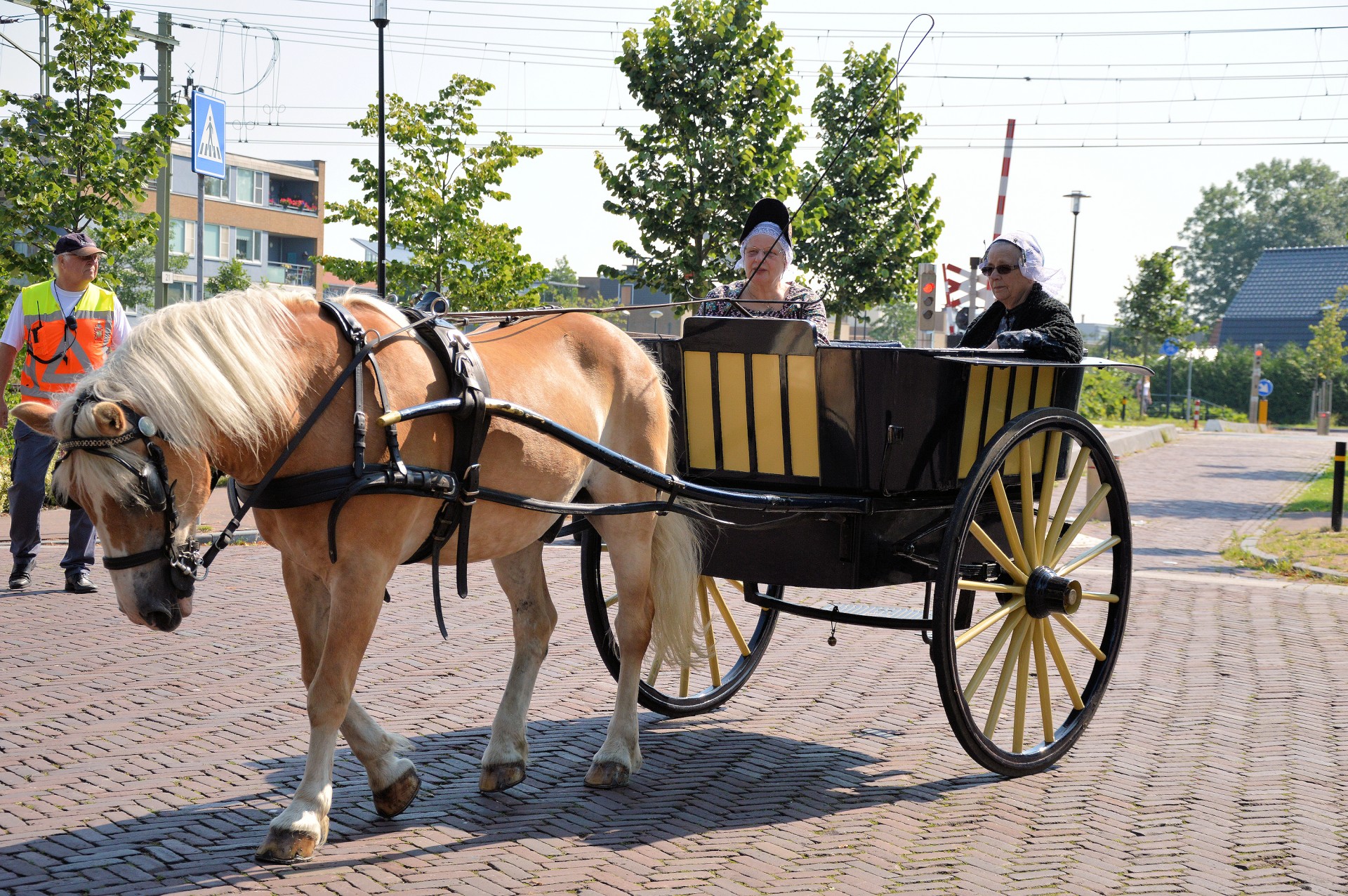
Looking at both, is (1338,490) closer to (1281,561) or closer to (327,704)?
(1281,561)

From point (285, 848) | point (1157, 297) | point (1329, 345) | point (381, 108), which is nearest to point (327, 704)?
point (285, 848)

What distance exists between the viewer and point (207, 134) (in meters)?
14.0

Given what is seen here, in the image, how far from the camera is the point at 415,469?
11.7 feet

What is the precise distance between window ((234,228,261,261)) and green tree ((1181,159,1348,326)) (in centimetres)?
7735

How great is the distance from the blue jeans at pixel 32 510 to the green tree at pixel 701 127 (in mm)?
10446

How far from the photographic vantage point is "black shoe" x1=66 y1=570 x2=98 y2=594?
24.7 feet

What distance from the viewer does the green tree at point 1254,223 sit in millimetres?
99562

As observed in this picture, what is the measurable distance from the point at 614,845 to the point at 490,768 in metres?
0.68

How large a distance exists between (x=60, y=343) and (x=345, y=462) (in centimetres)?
470

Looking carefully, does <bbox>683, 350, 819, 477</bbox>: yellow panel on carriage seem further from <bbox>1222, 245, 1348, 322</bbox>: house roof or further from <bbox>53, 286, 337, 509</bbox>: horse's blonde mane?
<bbox>1222, 245, 1348, 322</bbox>: house roof

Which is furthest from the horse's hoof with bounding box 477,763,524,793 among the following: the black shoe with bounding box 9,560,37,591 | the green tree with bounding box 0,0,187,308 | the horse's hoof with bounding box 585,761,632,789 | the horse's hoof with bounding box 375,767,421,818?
the green tree with bounding box 0,0,187,308

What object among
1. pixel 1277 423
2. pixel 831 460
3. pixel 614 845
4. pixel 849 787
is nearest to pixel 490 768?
pixel 614 845

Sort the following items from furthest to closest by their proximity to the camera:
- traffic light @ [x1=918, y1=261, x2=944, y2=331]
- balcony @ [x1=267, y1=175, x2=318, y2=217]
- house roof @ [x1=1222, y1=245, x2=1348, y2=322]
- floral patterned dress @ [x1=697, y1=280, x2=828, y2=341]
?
1. house roof @ [x1=1222, y1=245, x2=1348, y2=322]
2. balcony @ [x1=267, y1=175, x2=318, y2=217]
3. traffic light @ [x1=918, y1=261, x2=944, y2=331]
4. floral patterned dress @ [x1=697, y1=280, x2=828, y2=341]

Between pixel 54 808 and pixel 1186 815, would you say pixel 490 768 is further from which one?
pixel 1186 815
